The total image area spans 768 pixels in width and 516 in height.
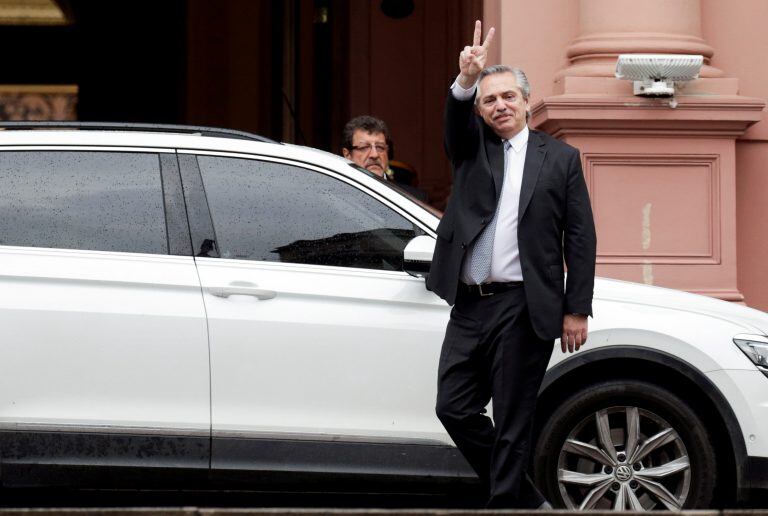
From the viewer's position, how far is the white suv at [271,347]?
553 centimetres

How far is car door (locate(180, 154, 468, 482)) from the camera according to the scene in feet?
18.2

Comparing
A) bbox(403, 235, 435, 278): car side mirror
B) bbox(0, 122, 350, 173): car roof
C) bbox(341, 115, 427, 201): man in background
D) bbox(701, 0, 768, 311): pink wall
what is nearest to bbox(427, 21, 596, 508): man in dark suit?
bbox(403, 235, 435, 278): car side mirror

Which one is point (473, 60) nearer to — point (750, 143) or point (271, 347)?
point (271, 347)

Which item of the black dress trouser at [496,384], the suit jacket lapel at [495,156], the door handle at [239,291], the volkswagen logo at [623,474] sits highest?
the suit jacket lapel at [495,156]

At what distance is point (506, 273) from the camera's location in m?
5.28

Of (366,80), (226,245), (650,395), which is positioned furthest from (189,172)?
(366,80)

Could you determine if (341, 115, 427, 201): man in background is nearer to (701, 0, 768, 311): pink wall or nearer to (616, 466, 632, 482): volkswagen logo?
(616, 466, 632, 482): volkswagen logo

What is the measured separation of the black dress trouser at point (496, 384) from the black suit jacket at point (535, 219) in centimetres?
9

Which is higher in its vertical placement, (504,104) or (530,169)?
(504,104)

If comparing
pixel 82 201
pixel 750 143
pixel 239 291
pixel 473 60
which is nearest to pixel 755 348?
pixel 473 60

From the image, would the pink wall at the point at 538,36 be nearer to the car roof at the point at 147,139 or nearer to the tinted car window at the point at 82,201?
the car roof at the point at 147,139

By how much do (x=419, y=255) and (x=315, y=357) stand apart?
563 millimetres

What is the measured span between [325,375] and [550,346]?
88 cm

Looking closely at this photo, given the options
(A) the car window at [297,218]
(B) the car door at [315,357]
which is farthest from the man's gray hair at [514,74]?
(B) the car door at [315,357]
